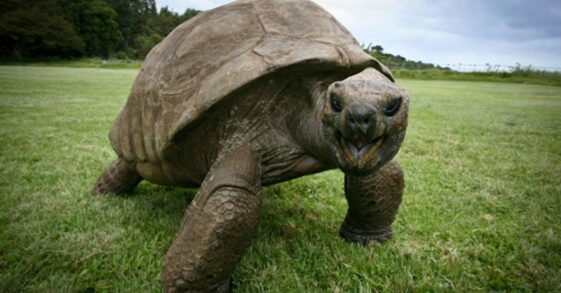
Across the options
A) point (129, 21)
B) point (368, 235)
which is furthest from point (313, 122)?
point (129, 21)

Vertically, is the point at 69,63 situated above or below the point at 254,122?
below

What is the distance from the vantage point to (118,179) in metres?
2.81

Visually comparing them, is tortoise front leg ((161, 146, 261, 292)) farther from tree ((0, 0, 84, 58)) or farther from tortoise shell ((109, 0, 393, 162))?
tree ((0, 0, 84, 58))

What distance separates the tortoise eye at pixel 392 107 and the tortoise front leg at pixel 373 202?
65 cm

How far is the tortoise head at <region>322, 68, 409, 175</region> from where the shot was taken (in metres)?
1.21

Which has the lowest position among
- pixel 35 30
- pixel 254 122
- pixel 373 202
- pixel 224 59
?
Result: pixel 373 202

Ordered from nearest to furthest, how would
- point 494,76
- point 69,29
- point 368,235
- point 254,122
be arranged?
point 254,122
point 368,235
point 494,76
point 69,29

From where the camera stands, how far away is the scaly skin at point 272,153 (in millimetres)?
1275

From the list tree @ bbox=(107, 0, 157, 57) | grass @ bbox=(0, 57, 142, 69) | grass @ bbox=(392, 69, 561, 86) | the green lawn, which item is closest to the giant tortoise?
the green lawn

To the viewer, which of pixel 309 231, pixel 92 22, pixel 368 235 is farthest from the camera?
pixel 92 22

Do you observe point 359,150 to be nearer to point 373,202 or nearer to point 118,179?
point 373,202

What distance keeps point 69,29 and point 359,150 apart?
183 ft

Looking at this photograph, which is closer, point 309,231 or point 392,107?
point 392,107

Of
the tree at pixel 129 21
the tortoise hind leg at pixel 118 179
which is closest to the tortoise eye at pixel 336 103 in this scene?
the tortoise hind leg at pixel 118 179
